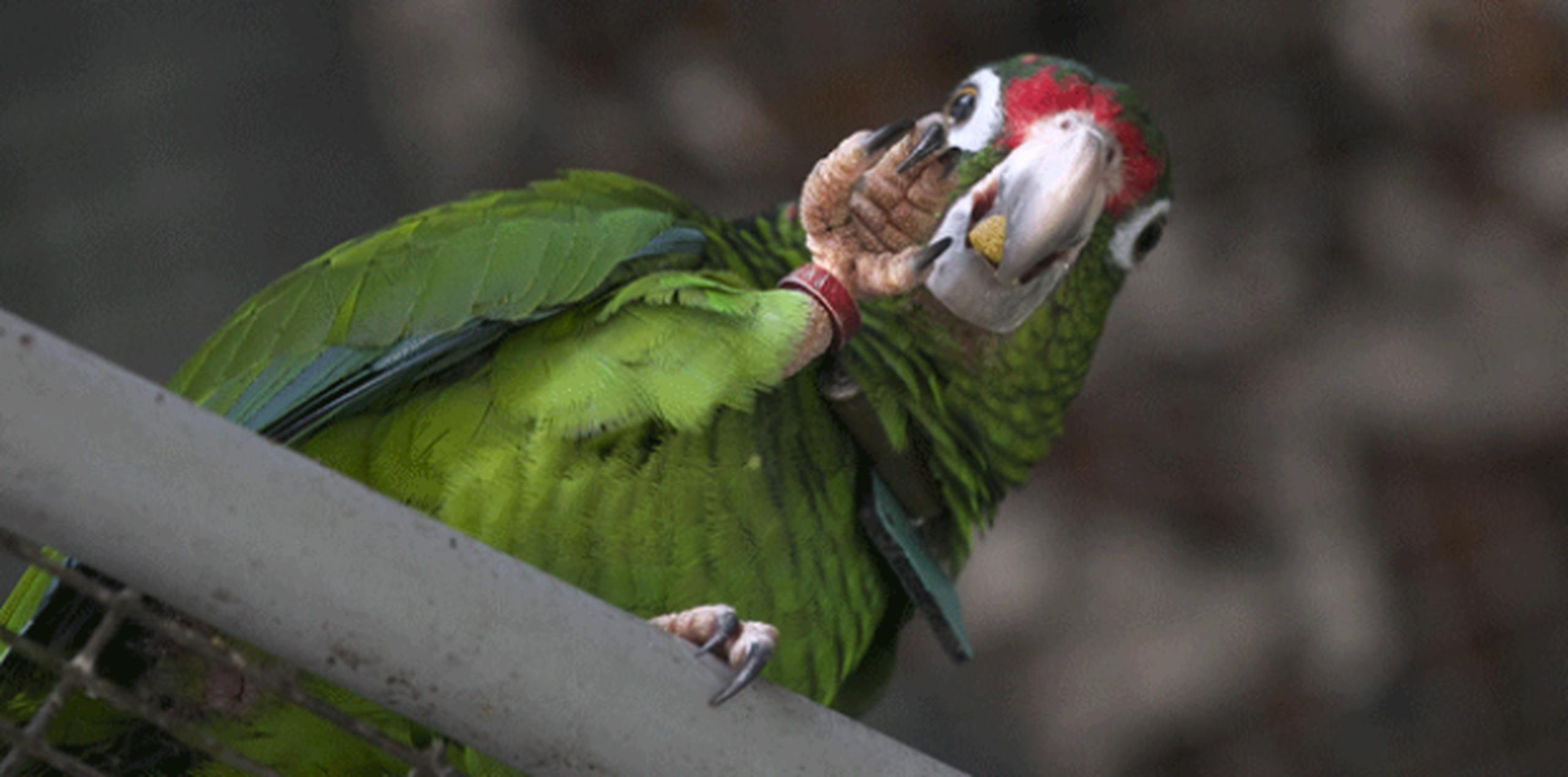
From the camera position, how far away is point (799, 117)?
6.66 ft

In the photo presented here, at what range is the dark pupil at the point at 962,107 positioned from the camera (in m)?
1.17

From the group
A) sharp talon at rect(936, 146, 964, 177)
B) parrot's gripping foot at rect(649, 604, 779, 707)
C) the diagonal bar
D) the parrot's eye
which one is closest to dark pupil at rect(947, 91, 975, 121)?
the parrot's eye

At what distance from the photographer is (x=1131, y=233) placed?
1.19 meters

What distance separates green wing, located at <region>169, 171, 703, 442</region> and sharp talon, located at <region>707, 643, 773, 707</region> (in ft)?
1.21

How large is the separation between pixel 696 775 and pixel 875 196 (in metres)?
0.51

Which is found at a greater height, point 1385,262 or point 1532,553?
point 1385,262

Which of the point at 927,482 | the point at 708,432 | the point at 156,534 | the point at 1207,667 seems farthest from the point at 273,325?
the point at 1207,667

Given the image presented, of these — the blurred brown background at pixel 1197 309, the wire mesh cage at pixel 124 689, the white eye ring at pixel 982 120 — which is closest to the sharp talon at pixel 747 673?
the wire mesh cage at pixel 124 689

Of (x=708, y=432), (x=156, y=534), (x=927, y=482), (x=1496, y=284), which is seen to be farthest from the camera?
(x=1496, y=284)

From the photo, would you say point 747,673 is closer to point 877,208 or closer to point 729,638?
point 729,638

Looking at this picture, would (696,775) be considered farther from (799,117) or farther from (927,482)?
(799,117)

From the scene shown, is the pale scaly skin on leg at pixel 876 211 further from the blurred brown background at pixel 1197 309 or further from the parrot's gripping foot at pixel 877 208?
the blurred brown background at pixel 1197 309

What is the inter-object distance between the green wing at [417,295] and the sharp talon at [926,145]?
17 cm

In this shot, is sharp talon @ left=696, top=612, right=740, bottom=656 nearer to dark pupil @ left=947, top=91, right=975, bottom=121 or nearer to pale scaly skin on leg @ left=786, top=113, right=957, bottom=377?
pale scaly skin on leg @ left=786, top=113, right=957, bottom=377
